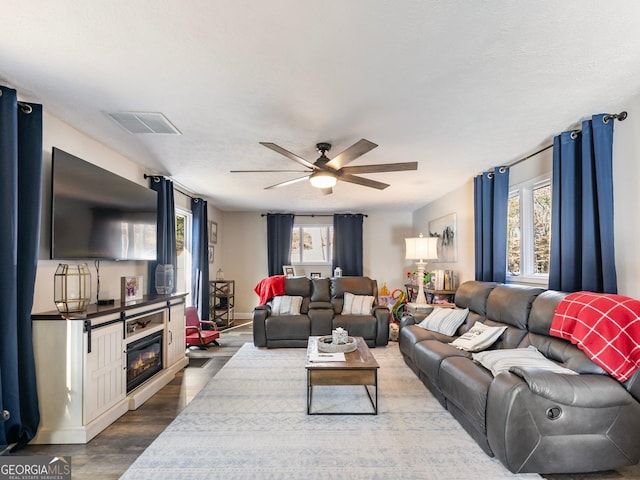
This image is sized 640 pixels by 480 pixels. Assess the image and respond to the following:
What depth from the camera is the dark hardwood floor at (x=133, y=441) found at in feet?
6.65

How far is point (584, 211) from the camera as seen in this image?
2725 millimetres

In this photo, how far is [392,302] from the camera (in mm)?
6094

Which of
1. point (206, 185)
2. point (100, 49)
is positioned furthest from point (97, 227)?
point (206, 185)

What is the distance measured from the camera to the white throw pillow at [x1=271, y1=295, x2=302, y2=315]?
5.06m

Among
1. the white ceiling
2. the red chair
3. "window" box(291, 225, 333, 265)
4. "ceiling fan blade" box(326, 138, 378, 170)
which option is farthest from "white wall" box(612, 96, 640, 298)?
"window" box(291, 225, 333, 265)

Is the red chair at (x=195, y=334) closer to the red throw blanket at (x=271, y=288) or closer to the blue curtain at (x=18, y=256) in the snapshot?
the red throw blanket at (x=271, y=288)

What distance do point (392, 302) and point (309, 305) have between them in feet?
5.46

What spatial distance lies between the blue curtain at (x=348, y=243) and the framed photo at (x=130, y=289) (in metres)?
4.57

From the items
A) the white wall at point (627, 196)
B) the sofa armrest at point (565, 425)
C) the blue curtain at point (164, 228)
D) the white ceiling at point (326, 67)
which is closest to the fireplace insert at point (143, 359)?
the blue curtain at point (164, 228)

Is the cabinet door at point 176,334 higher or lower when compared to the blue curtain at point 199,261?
lower

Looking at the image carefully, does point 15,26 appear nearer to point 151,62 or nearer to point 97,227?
point 151,62

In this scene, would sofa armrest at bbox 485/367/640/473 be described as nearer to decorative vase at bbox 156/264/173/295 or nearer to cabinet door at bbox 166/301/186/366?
cabinet door at bbox 166/301/186/366

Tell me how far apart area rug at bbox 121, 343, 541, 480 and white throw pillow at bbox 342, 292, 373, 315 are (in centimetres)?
167

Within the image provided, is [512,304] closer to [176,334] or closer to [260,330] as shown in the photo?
[260,330]
